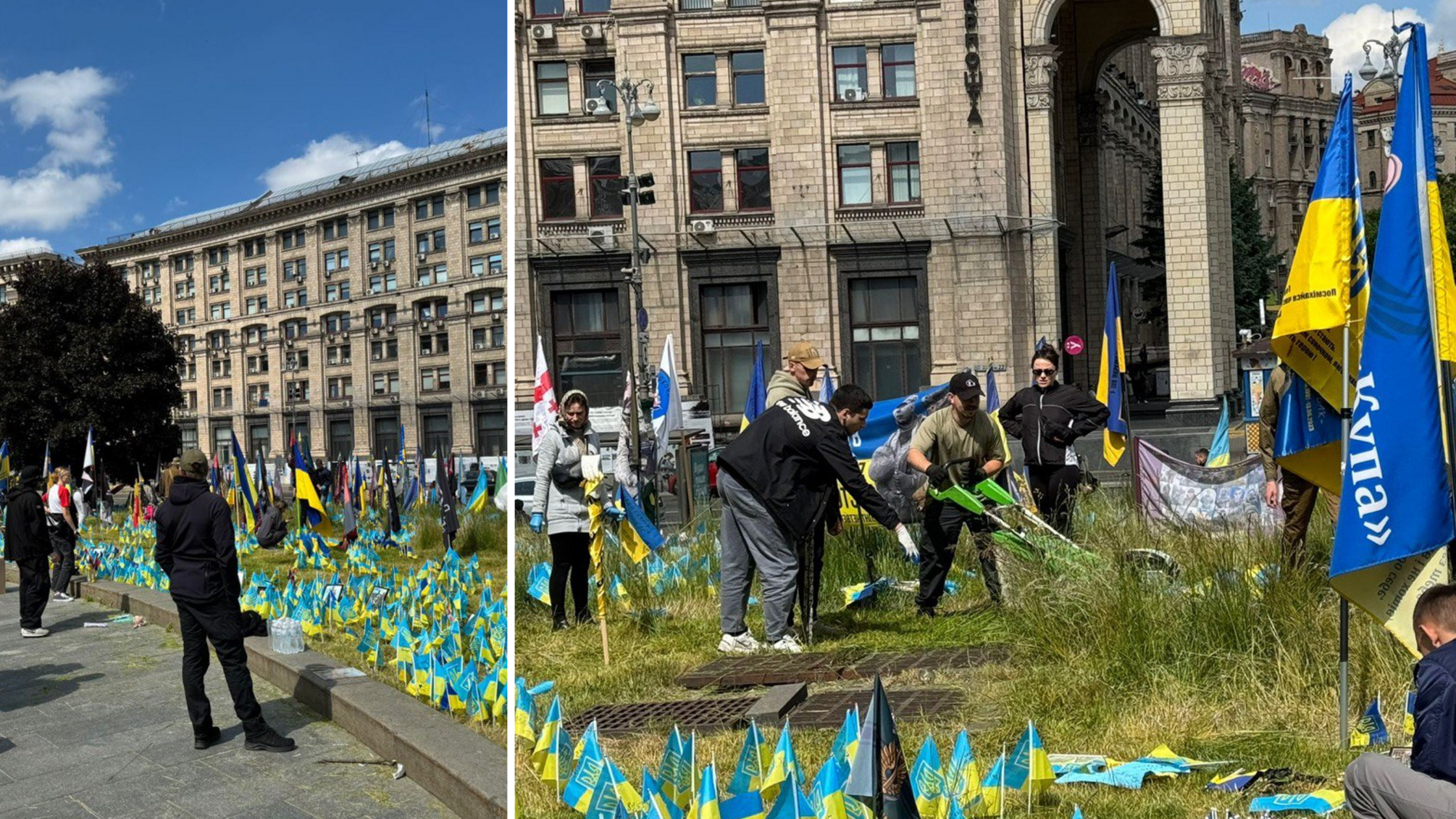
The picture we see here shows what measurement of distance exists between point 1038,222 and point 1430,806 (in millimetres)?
36642

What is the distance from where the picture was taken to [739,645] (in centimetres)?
737

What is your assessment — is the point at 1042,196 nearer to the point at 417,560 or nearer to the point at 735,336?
the point at 735,336

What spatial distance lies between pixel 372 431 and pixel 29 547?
3.90 metres

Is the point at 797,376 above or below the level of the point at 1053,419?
above

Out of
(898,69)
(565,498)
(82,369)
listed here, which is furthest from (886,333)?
(565,498)

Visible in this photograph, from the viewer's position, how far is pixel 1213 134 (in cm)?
4162

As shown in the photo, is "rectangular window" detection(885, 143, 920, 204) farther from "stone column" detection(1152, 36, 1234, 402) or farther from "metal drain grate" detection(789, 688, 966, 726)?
"metal drain grate" detection(789, 688, 966, 726)

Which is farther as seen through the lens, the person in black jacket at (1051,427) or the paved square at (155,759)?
the person in black jacket at (1051,427)

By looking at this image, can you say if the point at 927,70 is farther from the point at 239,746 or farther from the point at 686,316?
the point at 239,746

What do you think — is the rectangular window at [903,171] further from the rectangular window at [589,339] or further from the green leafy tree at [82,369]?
the green leafy tree at [82,369]

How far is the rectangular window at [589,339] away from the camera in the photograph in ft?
131

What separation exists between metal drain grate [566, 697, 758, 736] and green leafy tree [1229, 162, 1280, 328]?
65.9m

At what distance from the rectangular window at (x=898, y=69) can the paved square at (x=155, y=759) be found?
104 ft

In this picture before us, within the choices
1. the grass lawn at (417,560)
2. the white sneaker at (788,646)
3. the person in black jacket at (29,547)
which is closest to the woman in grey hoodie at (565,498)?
the grass lawn at (417,560)
